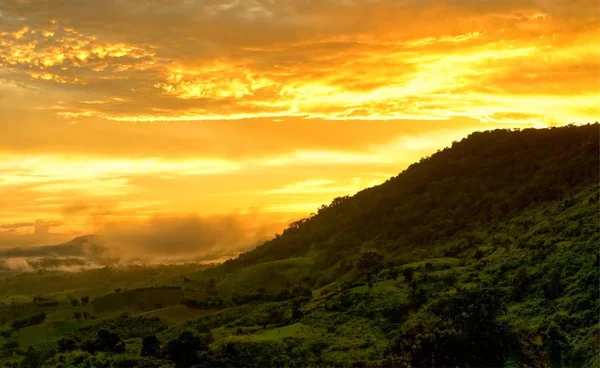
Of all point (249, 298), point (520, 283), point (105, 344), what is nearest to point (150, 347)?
point (105, 344)

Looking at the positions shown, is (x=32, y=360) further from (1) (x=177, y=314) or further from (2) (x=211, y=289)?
(2) (x=211, y=289)

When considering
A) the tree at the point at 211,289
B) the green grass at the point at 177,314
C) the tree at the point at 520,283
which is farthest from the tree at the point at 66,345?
the tree at the point at 520,283

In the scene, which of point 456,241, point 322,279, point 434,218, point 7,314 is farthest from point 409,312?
point 7,314

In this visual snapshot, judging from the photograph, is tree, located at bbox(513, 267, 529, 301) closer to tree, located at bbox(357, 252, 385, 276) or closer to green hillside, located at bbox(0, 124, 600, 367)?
green hillside, located at bbox(0, 124, 600, 367)

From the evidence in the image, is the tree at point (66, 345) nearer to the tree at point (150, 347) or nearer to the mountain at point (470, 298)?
the tree at point (150, 347)

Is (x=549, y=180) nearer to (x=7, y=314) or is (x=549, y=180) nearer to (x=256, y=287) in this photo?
(x=256, y=287)

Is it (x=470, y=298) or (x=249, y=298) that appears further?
(x=249, y=298)

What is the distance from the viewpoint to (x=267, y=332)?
115188 millimetres

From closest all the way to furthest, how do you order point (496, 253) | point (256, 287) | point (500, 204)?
point (496, 253), point (500, 204), point (256, 287)

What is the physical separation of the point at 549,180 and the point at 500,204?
12510 millimetres

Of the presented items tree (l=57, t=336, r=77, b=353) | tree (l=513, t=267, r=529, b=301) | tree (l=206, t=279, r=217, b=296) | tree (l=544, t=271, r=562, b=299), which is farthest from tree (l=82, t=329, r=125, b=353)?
tree (l=544, t=271, r=562, b=299)

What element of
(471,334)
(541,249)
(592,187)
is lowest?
(471,334)

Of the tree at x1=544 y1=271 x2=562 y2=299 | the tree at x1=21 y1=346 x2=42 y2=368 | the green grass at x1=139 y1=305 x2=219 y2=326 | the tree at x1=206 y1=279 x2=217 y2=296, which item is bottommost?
the tree at x1=21 y1=346 x2=42 y2=368

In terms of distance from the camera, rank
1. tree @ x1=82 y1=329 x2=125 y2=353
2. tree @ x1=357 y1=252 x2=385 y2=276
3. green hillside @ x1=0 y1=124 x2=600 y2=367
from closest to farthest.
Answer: green hillside @ x1=0 y1=124 x2=600 y2=367
tree @ x1=82 y1=329 x2=125 y2=353
tree @ x1=357 y1=252 x2=385 y2=276
